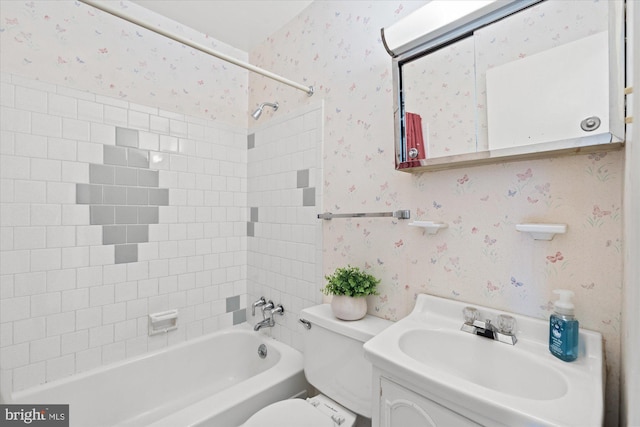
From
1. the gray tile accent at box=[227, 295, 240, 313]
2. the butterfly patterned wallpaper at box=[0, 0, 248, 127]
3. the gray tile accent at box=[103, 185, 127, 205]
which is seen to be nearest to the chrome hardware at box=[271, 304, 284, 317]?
the gray tile accent at box=[227, 295, 240, 313]

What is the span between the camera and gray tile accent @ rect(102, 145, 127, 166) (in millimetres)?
1619

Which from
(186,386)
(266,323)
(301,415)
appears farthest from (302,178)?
(186,386)

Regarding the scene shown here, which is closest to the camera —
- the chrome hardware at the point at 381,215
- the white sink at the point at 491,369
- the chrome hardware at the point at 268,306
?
the white sink at the point at 491,369

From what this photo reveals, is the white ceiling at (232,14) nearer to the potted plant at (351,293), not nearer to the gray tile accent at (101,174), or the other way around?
the gray tile accent at (101,174)

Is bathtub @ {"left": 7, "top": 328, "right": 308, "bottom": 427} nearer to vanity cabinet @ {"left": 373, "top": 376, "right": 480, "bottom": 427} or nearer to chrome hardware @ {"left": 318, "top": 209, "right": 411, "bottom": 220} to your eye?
vanity cabinet @ {"left": 373, "top": 376, "right": 480, "bottom": 427}

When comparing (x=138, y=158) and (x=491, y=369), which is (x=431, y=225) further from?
(x=138, y=158)

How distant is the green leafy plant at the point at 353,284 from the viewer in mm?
1285

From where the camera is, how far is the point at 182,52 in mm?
1919

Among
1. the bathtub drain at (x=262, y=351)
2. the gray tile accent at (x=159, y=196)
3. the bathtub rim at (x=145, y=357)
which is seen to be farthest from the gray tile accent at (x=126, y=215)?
the bathtub drain at (x=262, y=351)

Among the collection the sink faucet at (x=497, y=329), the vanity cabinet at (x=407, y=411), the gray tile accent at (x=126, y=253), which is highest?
the gray tile accent at (x=126, y=253)

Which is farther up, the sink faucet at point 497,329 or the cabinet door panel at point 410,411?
the sink faucet at point 497,329

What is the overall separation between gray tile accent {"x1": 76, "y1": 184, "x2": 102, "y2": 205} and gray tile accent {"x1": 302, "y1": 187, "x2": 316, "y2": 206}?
1097 mm

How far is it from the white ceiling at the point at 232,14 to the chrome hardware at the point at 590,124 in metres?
1.53

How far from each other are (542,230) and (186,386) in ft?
6.56
